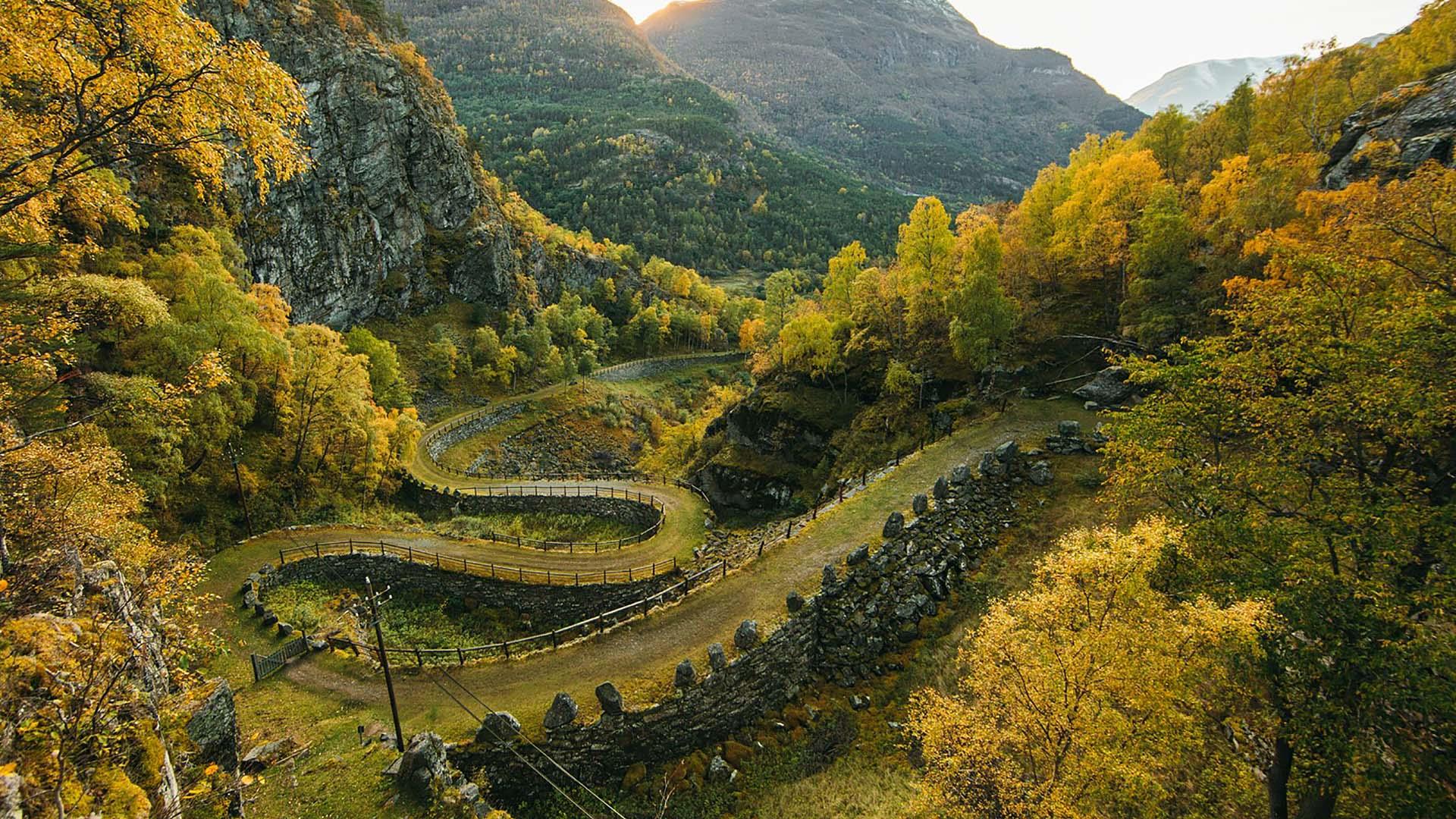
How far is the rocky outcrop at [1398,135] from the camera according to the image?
20.7 m

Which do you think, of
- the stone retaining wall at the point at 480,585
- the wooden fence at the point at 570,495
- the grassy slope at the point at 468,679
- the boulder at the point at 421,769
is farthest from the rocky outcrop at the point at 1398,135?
the boulder at the point at 421,769

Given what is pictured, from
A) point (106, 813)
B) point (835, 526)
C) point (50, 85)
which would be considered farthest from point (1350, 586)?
point (50, 85)

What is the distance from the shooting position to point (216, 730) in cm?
1317

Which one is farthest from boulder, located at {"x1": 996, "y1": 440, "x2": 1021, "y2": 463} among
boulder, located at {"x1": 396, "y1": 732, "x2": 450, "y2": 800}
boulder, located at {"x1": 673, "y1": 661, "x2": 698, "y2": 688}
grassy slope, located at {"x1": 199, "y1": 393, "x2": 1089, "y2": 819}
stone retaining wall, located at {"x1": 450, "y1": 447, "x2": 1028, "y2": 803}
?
boulder, located at {"x1": 396, "y1": 732, "x2": 450, "y2": 800}

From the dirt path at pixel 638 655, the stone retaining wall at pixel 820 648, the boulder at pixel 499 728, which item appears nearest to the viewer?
the boulder at pixel 499 728

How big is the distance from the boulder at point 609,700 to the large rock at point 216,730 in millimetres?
8675

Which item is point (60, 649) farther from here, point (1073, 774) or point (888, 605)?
point (888, 605)

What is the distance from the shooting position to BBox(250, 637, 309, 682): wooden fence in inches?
762

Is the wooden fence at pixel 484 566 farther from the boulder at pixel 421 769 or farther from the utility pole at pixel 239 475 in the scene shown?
the boulder at pixel 421 769

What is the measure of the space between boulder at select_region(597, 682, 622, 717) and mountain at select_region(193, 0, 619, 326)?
57.6 meters

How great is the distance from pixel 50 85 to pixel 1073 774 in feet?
63.5

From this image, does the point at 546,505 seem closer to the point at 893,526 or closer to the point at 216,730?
the point at 216,730

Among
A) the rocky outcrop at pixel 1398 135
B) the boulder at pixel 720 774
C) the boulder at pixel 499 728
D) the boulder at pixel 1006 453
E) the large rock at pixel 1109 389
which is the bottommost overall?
the boulder at pixel 720 774

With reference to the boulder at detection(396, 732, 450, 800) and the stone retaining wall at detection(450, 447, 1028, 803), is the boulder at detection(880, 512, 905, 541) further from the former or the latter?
the boulder at detection(396, 732, 450, 800)
